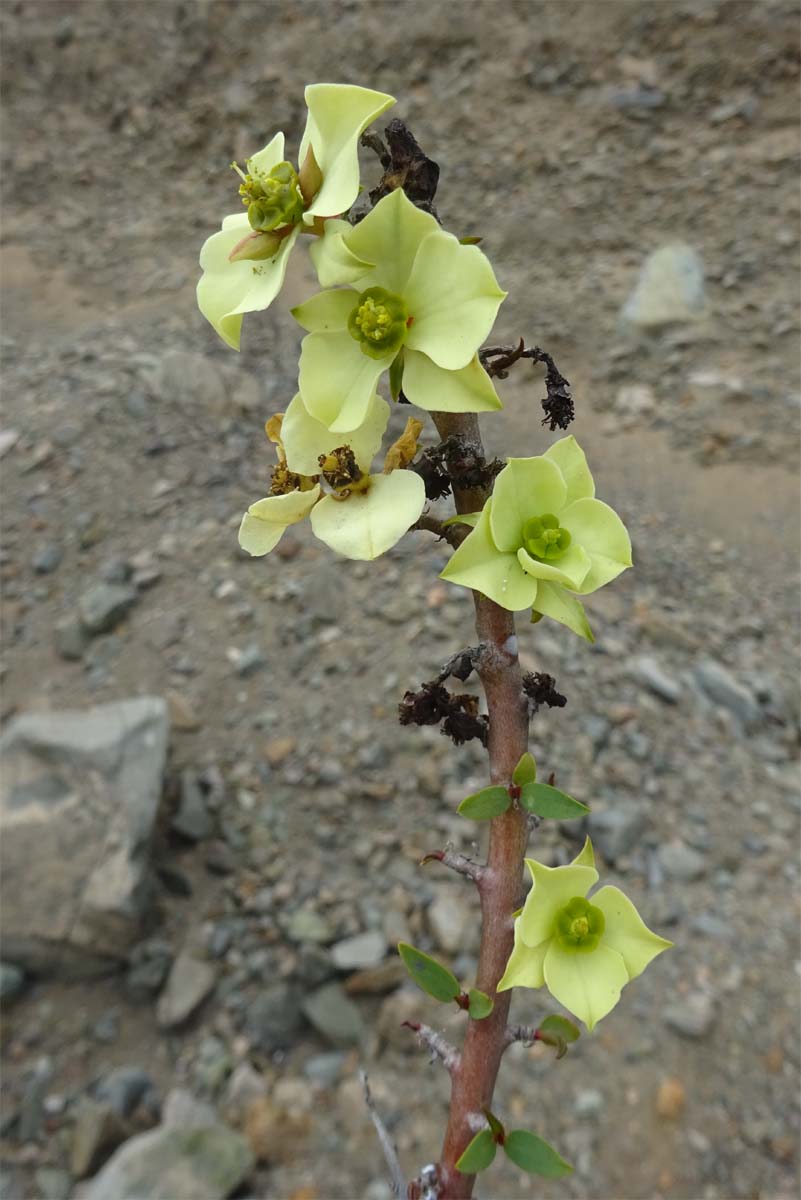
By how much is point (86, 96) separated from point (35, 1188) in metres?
4.58

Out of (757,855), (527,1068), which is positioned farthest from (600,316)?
(527,1068)

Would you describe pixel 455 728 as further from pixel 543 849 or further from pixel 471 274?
pixel 543 849

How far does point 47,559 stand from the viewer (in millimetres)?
2342

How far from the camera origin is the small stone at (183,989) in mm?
1508

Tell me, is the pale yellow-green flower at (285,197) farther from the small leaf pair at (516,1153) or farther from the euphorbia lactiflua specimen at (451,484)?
the small leaf pair at (516,1153)

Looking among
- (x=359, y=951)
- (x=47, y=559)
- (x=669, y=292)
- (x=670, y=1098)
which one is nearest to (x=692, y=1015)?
(x=670, y=1098)

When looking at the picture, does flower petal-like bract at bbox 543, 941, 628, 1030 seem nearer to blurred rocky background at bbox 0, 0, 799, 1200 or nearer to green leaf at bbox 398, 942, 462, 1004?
green leaf at bbox 398, 942, 462, 1004

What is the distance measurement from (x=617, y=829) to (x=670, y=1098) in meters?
0.44

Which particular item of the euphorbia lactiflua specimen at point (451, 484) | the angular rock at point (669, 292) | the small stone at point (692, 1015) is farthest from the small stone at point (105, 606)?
the angular rock at point (669, 292)

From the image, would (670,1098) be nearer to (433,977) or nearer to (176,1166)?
(176,1166)

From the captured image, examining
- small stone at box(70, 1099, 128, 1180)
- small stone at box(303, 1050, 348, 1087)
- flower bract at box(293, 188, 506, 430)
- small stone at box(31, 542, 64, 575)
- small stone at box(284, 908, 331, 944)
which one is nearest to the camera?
flower bract at box(293, 188, 506, 430)

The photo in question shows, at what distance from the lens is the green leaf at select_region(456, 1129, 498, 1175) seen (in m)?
0.54

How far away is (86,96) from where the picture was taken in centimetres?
447

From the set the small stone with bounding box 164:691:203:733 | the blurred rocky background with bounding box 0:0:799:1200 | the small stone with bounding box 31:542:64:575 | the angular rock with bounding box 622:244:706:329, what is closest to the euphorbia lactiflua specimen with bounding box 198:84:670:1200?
the blurred rocky background with bounding box 0:0:799:1200
